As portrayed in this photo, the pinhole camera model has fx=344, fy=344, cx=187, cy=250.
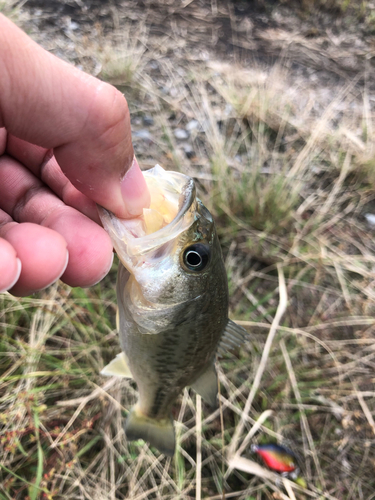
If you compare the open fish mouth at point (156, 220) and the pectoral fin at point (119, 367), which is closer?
the open fish mouth at point (156, 220)

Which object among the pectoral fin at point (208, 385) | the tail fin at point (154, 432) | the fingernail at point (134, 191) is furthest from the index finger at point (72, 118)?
the tail fin at point (154, 432)

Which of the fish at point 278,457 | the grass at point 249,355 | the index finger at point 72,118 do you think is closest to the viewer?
the index finger at point 72,118

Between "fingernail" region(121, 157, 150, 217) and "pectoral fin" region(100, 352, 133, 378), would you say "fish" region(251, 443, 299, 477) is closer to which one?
"pectoral fin" region(100, 352, 133, 378)

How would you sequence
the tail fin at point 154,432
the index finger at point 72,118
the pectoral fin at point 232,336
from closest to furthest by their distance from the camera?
the index finger at point 72,118
the pectoral fin at point 232,336
the tail fin at point 154,432

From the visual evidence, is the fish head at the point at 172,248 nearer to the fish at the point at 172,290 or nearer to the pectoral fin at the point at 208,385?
the fish at the point at 172,290

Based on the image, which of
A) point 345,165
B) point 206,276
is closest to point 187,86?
point 345,165

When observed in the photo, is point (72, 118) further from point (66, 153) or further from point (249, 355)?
point (249, 355)

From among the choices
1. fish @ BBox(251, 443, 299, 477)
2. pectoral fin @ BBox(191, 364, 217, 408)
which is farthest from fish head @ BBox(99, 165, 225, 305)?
fish @ BBox(251, 443, 299, 477)

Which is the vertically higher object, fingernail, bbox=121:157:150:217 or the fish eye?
fingernail, bbox=121:157:150:217

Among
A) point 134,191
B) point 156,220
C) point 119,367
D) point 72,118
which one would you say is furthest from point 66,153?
point 119,367
